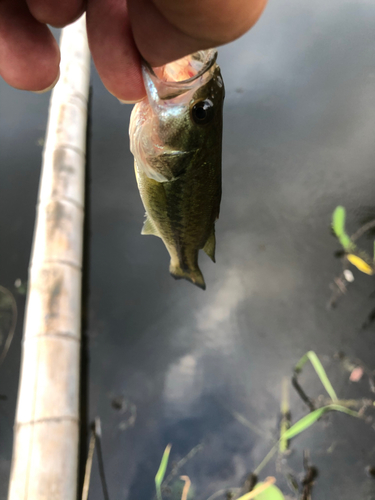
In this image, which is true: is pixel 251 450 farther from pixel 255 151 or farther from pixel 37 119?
pixel 37 119

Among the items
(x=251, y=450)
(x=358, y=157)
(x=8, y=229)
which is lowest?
(x=251, y=450)

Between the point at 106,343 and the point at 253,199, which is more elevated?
the point at 253,199

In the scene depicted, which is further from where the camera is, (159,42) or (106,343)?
(106,343)

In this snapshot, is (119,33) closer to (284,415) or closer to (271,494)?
(284,415)

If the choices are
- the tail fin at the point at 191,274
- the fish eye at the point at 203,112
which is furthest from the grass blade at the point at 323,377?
the fish eye at the point at 203,112

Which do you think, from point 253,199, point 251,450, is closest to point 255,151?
point 253,199

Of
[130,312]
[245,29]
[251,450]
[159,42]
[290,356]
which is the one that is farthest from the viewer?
[130,312]

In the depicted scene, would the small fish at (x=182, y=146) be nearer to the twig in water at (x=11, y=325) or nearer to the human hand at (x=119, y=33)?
the human hand at (x=119, y=33)
